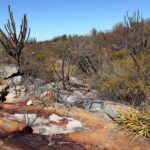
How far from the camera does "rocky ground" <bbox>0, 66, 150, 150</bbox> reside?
7.25 meters

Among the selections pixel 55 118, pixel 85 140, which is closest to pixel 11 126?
pixel 55 118

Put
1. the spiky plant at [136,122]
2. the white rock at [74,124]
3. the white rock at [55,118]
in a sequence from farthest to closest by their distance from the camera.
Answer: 1. the white rock at [55,118]
2. the white rock at [74,124]
3. the spiky plant at [136,122]

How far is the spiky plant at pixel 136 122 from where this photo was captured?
7.41 meters

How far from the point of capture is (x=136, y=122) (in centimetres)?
763

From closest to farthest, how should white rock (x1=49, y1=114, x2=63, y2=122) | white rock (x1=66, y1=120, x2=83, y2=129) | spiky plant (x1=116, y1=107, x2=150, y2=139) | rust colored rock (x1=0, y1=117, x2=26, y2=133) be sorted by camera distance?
spiky plant (x1=116, y1=107, x2=150, y2=139)
rust colored rock (x1=0, y1=117, x2=26, y2=133)
white rock (x1=66, y1=120, x2=83, y2=129)
white rock (x1=49, y1=114, x2=63, y2=122)

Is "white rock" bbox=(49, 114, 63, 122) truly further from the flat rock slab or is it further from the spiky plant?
the spiky plant

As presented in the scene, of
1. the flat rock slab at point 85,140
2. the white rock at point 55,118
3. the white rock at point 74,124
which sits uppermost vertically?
the white rock at point 55,118

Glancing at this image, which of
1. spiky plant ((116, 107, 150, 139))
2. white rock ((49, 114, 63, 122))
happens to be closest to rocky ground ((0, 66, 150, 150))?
white rock ((49, 114, 63, 122))

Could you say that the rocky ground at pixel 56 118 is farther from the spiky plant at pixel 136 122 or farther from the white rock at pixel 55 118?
the spiky plant at pixel 136 122

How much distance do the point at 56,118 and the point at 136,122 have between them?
2.07 meters

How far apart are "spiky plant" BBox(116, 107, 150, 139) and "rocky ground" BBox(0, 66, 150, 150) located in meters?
0.15

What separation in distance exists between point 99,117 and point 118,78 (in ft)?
6.71

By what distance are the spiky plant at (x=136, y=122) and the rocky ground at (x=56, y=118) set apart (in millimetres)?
149

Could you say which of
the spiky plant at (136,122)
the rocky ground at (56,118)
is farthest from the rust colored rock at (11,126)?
the spiky plant at (136,122)
